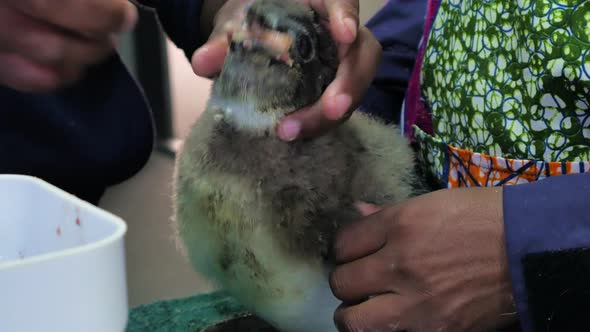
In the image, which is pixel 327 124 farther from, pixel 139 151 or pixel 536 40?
pixel 139 151

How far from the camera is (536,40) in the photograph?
0.62 meters

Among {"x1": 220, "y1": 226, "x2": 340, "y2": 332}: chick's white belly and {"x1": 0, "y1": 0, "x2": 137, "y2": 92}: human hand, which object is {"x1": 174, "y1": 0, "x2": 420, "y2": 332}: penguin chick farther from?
{"x1": 0, "y1": 0, "x2": 137, "y2": 92}: human hand

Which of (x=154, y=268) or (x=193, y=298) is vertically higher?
(x=193, y=298)

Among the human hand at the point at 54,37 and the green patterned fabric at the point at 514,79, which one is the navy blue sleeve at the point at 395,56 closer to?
the green patterned fabric at the point at 514,79

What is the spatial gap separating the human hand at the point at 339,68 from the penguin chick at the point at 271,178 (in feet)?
0.05

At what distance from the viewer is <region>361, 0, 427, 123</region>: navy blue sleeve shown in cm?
92

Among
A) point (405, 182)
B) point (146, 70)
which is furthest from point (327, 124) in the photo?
point (146, 70)

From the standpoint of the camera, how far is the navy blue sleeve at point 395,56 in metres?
0.92

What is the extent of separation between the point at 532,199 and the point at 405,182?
16 centimetres

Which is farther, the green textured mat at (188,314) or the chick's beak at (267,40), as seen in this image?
the green textured mat at (188,314)

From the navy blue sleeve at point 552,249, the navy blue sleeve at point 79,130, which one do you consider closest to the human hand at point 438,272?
the navy blue sleeve at point 552,249

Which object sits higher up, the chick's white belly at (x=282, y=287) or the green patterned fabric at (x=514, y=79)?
the green patterned fabric at (x=514, y=79)

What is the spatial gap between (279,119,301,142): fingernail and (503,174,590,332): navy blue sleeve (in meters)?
0.18

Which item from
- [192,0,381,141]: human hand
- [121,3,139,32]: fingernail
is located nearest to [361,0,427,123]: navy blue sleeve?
[192,0,381,141]: human hand
